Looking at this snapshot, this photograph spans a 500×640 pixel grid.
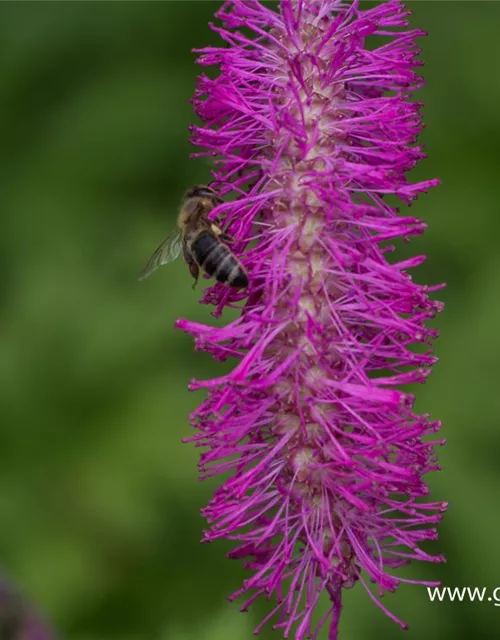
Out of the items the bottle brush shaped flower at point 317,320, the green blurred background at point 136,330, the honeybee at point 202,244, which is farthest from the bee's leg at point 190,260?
the green blurred background at point 136,330

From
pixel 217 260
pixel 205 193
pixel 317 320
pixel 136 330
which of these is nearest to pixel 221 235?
pixel 217 260

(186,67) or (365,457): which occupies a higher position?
(186,67)

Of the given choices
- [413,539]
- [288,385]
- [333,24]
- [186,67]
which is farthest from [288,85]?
[186,67]

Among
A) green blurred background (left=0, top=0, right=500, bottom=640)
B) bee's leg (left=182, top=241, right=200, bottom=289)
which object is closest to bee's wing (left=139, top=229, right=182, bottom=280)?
bee's leg (left=182, top=241, right=200, bottom=289)

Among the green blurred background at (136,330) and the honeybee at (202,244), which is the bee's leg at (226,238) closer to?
the honeybee at (202,244)

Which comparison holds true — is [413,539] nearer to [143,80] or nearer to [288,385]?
[288,385]

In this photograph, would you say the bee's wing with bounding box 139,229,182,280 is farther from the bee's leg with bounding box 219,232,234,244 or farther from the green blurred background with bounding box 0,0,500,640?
the green blurred background with bounding box 0,0,500,640
